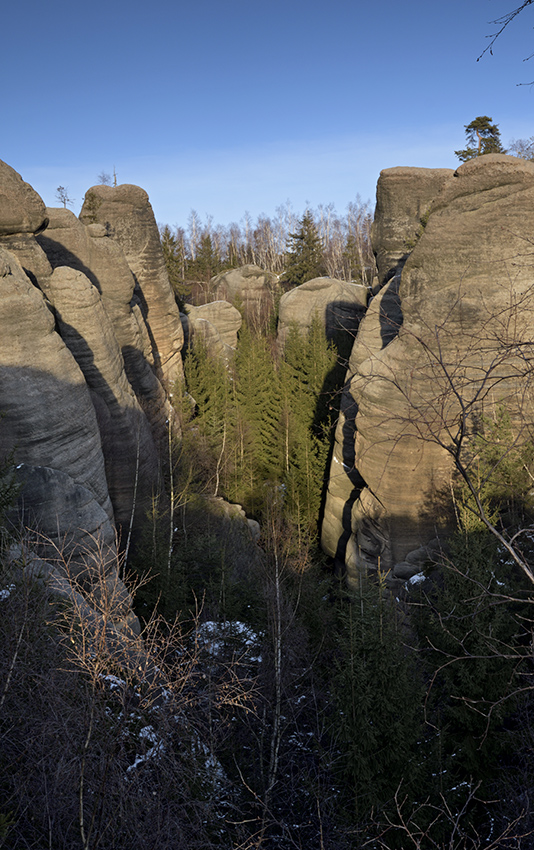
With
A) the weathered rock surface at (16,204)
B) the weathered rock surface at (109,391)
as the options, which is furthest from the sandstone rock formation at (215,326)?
the weathered rock surface at (16,204)

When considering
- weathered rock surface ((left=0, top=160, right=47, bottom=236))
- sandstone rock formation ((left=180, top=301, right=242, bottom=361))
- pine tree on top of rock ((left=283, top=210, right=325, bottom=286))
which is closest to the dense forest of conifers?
weathered rock surface ((left=0, top=160, right=47, bottom=236))

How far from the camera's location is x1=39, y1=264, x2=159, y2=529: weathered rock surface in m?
14.6

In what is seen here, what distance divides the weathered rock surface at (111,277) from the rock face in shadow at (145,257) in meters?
4.03

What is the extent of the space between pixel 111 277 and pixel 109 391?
234 inches

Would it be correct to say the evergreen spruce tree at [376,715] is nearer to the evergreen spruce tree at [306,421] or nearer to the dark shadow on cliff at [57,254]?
the evergreen spruce tree at [306,421]

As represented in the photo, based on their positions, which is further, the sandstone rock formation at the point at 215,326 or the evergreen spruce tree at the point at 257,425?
the sandstone rock formation at the point at 215,326

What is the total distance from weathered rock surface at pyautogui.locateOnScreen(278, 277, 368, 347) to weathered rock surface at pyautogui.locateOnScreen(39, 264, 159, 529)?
16.9 m

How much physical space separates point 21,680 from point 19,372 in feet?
25.2

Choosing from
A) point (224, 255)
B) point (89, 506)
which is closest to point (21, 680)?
point (89, 506)

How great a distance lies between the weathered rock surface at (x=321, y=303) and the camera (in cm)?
3152

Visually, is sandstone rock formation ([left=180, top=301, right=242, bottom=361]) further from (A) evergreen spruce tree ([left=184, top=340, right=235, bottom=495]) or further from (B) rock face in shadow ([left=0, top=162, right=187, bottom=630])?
(B) rock face in shadow ([left=0, top=162, right=187, bottom=630])

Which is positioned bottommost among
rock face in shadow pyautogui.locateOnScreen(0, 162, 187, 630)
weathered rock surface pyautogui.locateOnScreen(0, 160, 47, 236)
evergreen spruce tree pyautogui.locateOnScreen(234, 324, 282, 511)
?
evergreen spruce tree pyautogui.locateOnScreen(234, 324, 282, 511)

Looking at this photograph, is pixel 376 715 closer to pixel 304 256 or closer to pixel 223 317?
pixel 223 317

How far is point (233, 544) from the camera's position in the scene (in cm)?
1867
